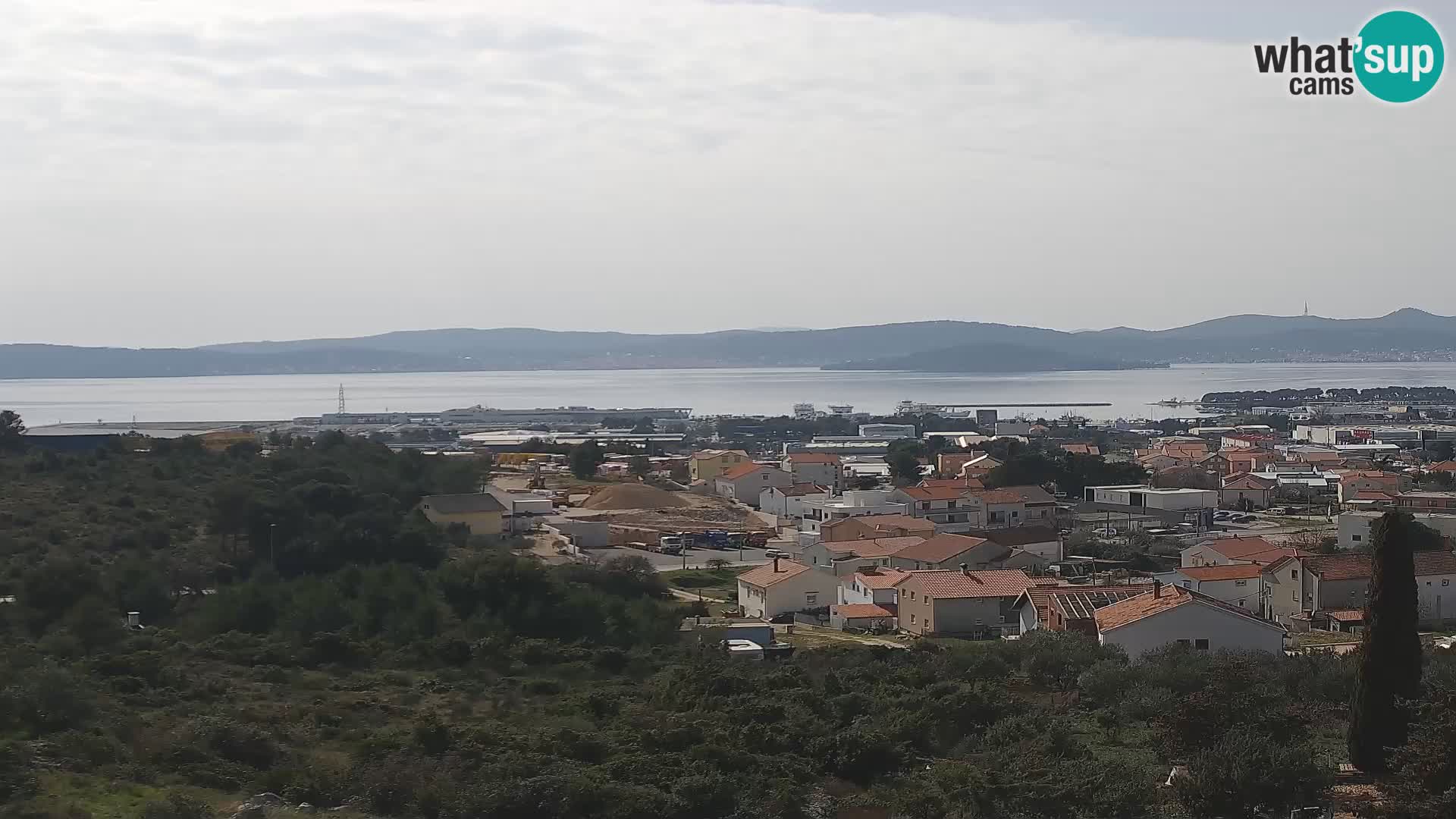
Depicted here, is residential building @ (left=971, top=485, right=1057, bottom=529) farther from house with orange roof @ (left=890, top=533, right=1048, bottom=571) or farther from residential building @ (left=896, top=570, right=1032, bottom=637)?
residential building @ (left=896, top=570, right=1032, bottom=637)

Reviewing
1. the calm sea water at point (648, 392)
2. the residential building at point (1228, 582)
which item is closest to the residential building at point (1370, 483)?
the residential building at point (1228, 582)

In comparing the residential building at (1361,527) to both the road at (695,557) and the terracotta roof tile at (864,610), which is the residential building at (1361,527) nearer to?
the terracotta roof tile at (864,610)

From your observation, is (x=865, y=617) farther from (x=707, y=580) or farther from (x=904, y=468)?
(x=904, y=468)

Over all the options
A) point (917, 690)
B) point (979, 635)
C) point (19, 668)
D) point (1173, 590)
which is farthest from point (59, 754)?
point (979, 635)

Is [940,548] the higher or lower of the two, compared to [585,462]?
lower

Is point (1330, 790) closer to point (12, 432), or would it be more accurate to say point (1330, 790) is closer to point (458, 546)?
point (458, 546)

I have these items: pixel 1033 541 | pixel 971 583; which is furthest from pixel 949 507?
pixel 971 583
